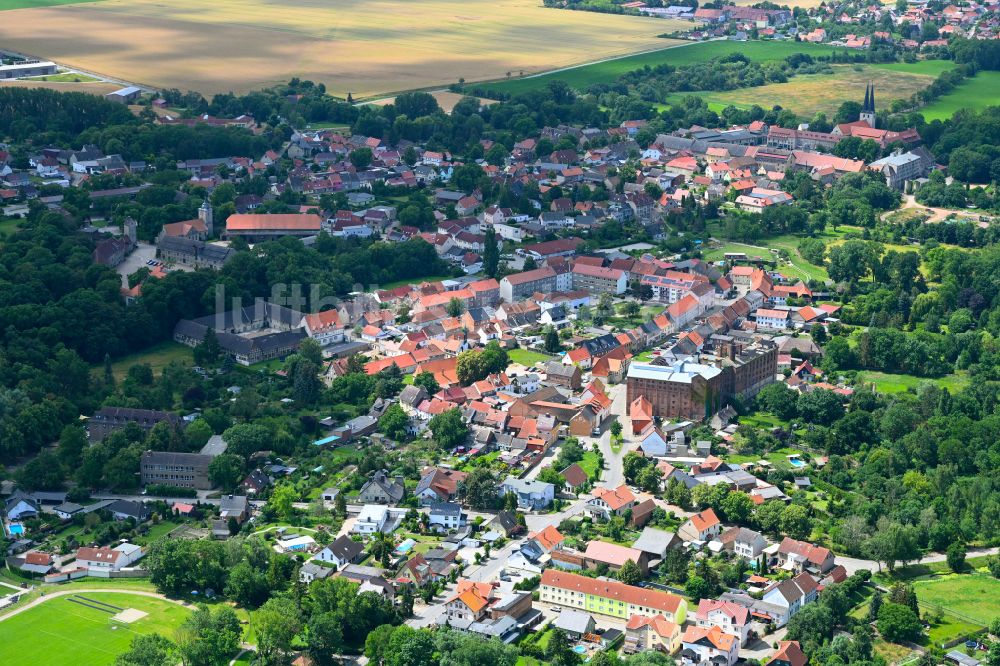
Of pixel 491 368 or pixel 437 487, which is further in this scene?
pixel 491 368

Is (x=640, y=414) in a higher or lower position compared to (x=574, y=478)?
higher

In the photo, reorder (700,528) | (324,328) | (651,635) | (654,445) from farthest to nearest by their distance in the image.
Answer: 1. (324,328)
2. (654,445)
3. (700,528)
4. (651,635)

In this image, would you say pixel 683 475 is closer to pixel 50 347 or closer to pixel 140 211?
pixel 50 347

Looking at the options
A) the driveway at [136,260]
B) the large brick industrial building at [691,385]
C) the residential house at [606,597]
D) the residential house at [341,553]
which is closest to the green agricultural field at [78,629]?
the residential house at [341,553]

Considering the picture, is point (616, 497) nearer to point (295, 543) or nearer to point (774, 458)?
point (774, 458)

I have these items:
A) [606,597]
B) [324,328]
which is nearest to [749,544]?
[606,597]

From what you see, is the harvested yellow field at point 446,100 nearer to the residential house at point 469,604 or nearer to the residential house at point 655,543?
the residential house at point 655,543
